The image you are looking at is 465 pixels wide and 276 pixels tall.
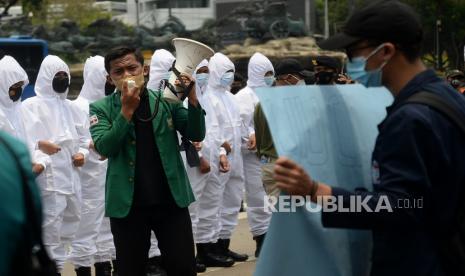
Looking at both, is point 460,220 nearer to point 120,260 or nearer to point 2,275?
point 2,275

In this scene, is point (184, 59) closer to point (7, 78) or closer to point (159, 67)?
point (7, 78)

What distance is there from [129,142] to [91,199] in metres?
3.57

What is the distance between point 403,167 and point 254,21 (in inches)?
1352

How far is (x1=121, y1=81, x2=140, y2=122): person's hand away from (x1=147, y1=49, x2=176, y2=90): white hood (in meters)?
2.97

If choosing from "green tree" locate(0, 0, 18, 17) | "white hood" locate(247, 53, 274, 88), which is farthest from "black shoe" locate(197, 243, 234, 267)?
"green tree" locate(0, 0, 18, 17)

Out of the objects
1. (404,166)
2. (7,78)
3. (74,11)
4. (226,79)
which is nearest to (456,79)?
(226,79)

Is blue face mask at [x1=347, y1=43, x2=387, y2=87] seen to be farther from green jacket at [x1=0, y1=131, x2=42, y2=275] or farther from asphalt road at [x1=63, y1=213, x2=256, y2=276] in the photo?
asphalt road at [x1=63, y1=213, x2=256, y2=276]

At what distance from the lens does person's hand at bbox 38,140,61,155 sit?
25.9ft

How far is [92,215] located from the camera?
8906 mm

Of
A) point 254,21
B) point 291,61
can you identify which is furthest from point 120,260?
point 254,21

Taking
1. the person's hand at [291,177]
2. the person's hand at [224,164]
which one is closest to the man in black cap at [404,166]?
the person's hand at [291,177]

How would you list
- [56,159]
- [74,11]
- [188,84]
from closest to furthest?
[188,84]
[56,159]
[74,11]

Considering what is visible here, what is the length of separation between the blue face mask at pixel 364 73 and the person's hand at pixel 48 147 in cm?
480

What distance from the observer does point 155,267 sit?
902cm
